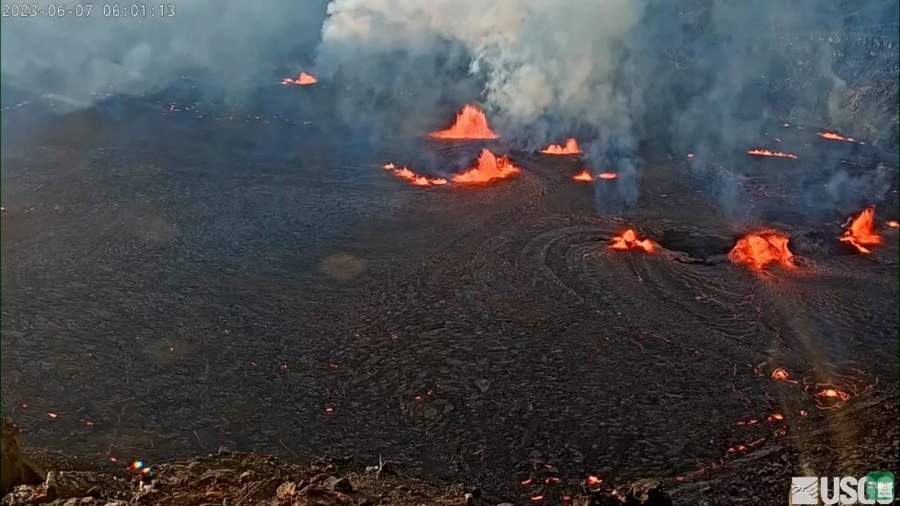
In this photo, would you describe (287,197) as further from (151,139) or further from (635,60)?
(635,60)

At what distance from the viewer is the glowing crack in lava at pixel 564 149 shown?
27953mm

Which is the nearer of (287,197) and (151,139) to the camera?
(287,197)

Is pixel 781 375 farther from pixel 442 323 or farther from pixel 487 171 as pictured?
pixel 487 171

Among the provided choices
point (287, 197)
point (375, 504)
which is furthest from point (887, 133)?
point (375, 504)

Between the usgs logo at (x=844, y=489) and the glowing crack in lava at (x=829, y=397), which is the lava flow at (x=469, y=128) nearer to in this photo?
the glowing crack in lava at (x=829, y=397)

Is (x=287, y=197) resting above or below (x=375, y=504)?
above

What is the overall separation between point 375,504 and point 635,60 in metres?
36.4

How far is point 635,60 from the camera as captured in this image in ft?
132

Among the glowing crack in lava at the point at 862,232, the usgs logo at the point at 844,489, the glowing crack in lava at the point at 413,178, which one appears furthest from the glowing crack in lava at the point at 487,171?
the usgs logo at the point at 844,489

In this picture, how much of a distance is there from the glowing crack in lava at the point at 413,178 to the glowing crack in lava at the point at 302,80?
18.5 metres

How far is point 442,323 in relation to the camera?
13820 millimetres

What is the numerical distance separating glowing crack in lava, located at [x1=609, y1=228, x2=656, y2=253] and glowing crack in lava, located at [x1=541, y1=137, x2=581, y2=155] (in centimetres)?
986

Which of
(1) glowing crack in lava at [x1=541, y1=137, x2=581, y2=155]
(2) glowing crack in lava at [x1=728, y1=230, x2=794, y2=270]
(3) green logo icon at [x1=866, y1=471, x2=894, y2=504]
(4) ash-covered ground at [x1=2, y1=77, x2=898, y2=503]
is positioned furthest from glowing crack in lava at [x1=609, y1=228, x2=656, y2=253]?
(1) glowing crack in lava at [x1=541, y1=137, x2=581, y2=155]

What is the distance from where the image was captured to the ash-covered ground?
33.7ft
